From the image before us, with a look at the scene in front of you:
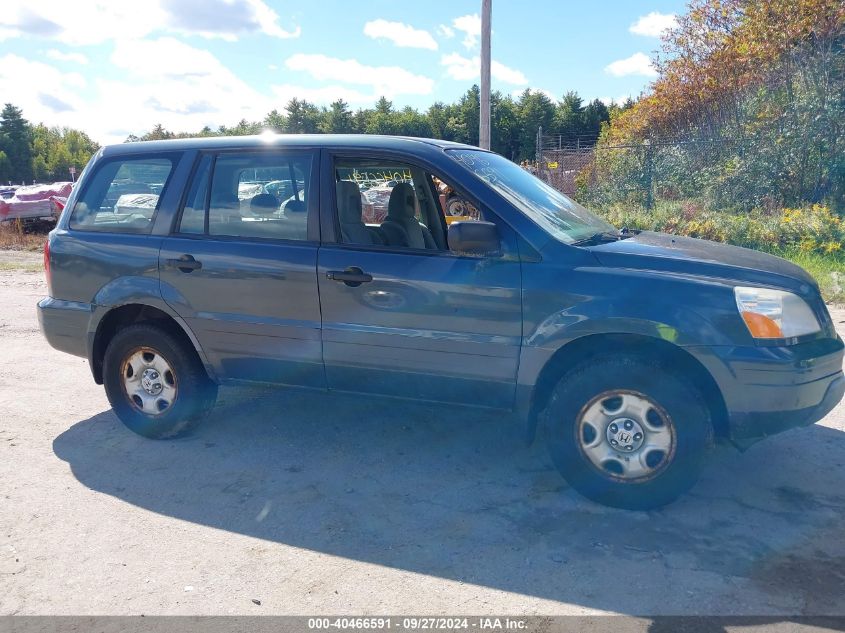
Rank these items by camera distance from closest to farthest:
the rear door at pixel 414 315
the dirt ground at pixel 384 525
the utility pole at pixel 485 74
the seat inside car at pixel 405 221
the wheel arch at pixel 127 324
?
the dirt ground at pixel 384 525, the rear door at pixel 414 315, the seat inside car at pixel 405 221, the wheel arch at pixel 127 324, the utility pole at pixel 485 74

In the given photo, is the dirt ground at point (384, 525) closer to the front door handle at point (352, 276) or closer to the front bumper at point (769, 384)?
the front bumper at point (769, 384)

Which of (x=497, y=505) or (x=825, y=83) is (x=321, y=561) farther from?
(x=825, y=83)

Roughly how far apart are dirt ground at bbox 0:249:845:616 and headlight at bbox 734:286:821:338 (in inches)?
37.1

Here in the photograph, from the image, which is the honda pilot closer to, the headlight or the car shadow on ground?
the headlight

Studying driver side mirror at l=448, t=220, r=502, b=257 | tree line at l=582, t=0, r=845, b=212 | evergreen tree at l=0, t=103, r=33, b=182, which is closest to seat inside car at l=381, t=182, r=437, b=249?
driver side mirror at l=448, t=220, r=502, b=257

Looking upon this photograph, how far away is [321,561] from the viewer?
340 cm

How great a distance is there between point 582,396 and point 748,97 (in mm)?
14700

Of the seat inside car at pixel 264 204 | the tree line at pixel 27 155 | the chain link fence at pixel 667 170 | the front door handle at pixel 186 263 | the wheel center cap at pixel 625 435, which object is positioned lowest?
the wheel center cap at pixel 625 435

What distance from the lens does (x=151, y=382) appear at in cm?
484

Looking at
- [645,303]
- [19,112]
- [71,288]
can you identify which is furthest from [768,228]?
[19,112]

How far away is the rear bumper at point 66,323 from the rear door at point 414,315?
1802 millimetres

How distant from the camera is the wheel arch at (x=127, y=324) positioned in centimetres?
474

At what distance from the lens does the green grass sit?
873 cm

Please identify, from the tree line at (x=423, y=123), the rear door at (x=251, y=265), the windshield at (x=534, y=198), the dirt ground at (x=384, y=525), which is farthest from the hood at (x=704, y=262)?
the tree line at (x=423, y=123)
